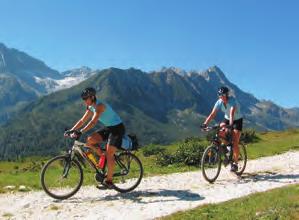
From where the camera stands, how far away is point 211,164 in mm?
19047

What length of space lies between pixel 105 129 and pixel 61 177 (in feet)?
7.11

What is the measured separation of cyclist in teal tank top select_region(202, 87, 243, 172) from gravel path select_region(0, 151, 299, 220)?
1214 mm

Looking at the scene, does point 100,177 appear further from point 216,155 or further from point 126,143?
point 216,155

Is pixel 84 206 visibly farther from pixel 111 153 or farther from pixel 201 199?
pixel 201 199

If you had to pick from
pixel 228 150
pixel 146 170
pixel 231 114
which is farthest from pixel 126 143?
pixel 146 170

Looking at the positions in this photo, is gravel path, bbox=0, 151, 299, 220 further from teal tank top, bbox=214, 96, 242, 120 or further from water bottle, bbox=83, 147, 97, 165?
teal tank top, bbox=214, 96, 242, 120

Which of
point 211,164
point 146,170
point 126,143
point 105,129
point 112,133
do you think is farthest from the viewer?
point 146,170

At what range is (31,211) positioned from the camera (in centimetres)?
1401

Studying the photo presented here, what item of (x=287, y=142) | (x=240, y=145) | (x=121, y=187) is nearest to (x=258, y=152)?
(x=287, y=142)

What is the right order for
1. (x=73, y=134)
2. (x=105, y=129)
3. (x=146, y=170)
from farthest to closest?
(x=146, y=170) < (x=105, y=129) < (x=73, y=134)

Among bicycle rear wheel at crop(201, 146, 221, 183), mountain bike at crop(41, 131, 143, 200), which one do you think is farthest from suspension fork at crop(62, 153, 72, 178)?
bicycle rear wheel at crop(201, 146, 221, 183)

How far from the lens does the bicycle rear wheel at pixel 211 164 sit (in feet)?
60.4

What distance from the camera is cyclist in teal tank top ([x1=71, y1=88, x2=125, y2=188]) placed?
15719mm

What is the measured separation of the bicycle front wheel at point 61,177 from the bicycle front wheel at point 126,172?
57.1 inches
